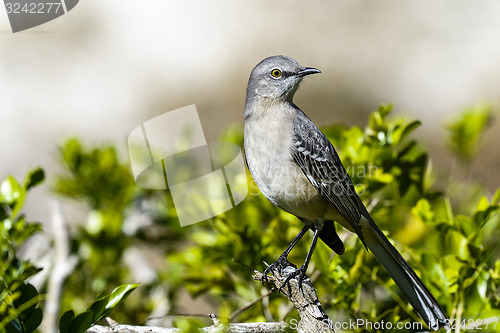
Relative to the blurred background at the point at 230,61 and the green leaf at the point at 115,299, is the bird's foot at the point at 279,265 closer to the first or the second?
the green leaf at the point at 115,299

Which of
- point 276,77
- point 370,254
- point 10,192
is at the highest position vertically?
point 276,77

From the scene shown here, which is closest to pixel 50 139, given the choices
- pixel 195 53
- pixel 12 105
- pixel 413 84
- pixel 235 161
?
pixel 12 105

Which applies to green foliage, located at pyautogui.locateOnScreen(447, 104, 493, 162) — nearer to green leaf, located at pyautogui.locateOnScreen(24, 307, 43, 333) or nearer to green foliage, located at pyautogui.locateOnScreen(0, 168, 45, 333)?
green foliage, located at pyautogui.locateOnScreen(0, 168, 45, 333)

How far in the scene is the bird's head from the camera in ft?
11.1

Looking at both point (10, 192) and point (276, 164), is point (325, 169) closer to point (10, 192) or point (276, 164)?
point (276, 164)

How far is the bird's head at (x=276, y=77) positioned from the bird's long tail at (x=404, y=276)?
0.90 m

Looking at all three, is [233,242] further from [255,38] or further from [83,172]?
[255,38]

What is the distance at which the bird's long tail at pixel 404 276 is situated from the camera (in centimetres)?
305

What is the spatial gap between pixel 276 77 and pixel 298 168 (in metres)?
0.55

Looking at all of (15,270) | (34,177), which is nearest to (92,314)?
(15,270)

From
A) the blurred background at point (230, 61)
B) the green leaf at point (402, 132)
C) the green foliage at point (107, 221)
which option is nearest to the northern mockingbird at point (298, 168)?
the green leaf at point (402, 132)

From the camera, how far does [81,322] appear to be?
2.39 m

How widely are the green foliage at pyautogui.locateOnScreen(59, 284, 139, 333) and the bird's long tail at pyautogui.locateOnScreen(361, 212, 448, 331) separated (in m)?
1.52

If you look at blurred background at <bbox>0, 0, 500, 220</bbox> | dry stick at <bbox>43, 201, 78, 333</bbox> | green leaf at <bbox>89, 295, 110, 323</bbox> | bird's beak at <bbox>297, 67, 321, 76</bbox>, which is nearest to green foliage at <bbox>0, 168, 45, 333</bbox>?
green leaf at <bbox>89, 295, 110, 323</bbox>
